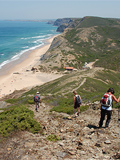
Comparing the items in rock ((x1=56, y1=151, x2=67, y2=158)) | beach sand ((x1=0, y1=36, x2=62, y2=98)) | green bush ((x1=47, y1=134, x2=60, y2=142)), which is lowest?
beach sand ((x1=0, y1=36, x2=62, y2=98))

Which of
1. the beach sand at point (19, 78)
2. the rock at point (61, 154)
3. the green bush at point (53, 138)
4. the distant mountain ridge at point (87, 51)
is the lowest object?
the beach sand at point (19, 78)

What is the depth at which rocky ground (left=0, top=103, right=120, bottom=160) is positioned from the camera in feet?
18.2

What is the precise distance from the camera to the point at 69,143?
639cm

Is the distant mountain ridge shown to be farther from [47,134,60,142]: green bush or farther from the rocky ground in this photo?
[47,134,60,142]: green bush

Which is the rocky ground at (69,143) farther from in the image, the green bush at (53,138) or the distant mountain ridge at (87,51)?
the distant mountain ridge at (87,51)

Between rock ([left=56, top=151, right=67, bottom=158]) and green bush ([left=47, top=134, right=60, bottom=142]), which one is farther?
green bush ([left=47, top=134, right=60, bottom=142])

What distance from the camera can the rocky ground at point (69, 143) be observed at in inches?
219

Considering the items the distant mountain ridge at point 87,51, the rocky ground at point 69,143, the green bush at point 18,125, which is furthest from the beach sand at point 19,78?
the rocky ground at point 69,143

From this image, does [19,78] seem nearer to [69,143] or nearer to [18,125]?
[18,125]

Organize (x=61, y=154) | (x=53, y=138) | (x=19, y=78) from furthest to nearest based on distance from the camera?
(x=19, y=78), (x=53, y=138), (x=61, y=154)

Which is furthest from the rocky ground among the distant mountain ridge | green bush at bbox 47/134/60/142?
the distant mountain ridge

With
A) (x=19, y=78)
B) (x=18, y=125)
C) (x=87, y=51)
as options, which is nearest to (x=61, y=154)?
(x=18, y=125)

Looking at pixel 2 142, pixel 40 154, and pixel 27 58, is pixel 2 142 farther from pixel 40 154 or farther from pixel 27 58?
pixel 27 58

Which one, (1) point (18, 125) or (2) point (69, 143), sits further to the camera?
(1) point (18, 125)
